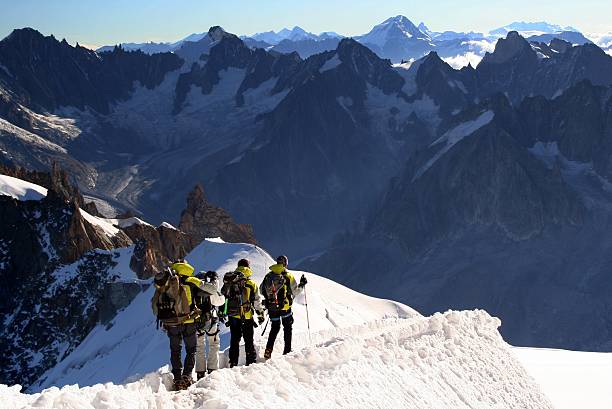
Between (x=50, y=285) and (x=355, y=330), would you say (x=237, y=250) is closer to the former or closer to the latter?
(x=50, y=285)

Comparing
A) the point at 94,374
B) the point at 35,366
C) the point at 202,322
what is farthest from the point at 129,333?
the point at 202,322

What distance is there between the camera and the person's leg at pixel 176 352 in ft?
64.7

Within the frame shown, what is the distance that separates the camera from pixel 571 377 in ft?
97.5

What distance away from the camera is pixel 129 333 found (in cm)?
6247

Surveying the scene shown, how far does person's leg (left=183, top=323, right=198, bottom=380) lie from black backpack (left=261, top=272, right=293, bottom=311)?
131 inches

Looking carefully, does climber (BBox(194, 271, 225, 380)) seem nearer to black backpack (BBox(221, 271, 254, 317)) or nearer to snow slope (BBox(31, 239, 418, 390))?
black backpack (BBox(221, 271, 254, 317))

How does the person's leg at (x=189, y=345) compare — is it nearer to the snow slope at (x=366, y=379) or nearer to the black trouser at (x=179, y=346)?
the black trouser at (x=179, y=346)

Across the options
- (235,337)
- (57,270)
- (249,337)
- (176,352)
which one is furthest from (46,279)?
(176,352)

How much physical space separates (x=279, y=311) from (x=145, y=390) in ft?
22.1

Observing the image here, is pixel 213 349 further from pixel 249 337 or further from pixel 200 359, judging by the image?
pixel 249 337

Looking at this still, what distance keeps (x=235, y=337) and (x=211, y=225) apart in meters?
125

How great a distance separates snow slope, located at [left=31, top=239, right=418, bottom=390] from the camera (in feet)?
167

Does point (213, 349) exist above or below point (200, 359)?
above

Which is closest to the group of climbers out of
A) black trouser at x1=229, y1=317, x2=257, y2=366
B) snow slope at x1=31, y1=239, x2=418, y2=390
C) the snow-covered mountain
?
black trouser at x1=229, y1=317, x2=257, y2=366
